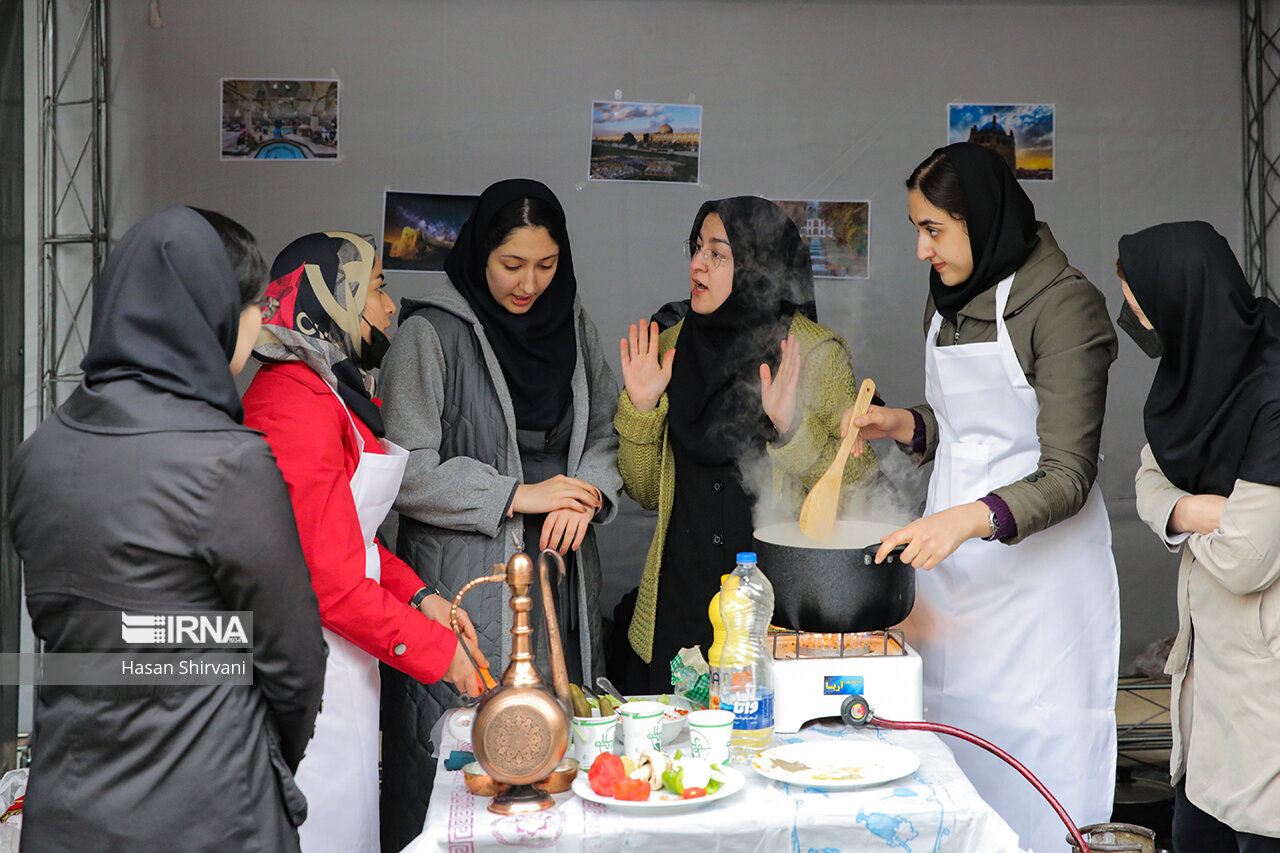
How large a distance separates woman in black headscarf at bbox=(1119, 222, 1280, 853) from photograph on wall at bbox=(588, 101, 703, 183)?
7.05ft

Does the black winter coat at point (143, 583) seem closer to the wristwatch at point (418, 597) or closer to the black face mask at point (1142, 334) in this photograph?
the wristwatch at point (418, 597)

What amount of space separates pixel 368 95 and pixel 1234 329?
3.07m

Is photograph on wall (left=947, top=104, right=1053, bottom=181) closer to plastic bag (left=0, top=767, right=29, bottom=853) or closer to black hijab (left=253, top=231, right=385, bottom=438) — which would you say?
black hijab (left=253, top=231, right=385, bottom=438)

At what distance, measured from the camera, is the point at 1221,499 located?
246cm

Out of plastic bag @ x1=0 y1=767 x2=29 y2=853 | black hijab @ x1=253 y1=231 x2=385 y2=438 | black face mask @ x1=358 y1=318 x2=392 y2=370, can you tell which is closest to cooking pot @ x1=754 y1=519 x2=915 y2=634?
black hijab @ x1=253 y1=231 x2=385 y2=438

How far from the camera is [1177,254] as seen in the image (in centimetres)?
241

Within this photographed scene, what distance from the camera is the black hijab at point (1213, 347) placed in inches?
92.9

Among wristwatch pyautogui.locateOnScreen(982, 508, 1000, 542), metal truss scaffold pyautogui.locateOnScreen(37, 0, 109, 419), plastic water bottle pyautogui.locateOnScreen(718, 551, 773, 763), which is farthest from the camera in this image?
metal truss scaffold pyautogui.locateOnScreen(37, 0, 109, 419)

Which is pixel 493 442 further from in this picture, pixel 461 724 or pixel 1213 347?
pixel 1213 347

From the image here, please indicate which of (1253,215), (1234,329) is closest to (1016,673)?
(1234,329)

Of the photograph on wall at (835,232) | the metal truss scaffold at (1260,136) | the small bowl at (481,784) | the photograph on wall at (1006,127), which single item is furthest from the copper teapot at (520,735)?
the metal truss scaffold at (1260,136)

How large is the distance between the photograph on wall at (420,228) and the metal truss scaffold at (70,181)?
997 mm

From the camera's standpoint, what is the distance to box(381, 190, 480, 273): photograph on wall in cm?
423

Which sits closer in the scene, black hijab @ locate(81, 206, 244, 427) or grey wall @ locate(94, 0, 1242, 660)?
black hijab @ locate(81, 206, 244, 427)
